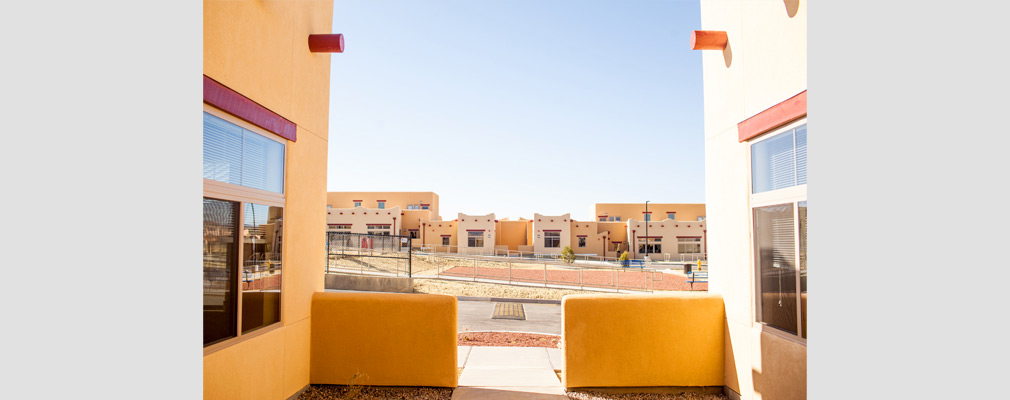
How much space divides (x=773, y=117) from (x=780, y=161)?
1.43 feet


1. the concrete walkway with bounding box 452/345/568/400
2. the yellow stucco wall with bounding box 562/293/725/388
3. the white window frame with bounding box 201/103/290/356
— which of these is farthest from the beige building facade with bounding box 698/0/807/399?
the white window frame with bounding box 201/103/290/356

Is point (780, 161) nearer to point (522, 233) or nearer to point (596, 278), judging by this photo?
point (596, 278)

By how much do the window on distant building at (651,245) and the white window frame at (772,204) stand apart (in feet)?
122

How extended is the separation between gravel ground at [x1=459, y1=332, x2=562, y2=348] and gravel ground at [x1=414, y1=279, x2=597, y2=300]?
6.20 m

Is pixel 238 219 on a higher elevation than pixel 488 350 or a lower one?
higher

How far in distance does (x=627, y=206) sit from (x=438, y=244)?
68.7 feet

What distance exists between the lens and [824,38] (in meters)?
1.74

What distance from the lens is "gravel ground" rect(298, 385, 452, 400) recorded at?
18.8 feet

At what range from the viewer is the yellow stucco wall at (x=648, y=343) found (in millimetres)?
6020

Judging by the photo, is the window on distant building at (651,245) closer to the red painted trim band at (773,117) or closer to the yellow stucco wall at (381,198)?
the yellow stucco wall at (381,198)

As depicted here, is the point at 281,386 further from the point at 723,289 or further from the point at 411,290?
the point at 411,290

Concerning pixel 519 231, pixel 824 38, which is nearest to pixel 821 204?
pixel 824 38

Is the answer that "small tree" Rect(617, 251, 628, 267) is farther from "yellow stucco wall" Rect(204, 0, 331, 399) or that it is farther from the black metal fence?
"yellow stucco wall" Rect(204, 0, 331, 399)

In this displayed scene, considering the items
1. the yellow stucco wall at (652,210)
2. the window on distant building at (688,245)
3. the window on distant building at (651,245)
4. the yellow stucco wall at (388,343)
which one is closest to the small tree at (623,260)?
the window on distant building at (651,245)
